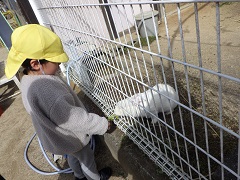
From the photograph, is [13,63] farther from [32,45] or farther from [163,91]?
[163,91]

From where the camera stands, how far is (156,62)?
388 centimetres

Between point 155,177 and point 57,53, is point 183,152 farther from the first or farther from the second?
point 57,53

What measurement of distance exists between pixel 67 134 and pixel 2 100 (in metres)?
4.20

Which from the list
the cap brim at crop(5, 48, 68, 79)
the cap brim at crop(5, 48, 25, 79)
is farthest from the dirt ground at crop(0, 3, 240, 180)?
the cap brim at crop(5, 48, 25, 79)

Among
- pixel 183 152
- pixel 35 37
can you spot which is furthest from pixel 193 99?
pixel 35 37

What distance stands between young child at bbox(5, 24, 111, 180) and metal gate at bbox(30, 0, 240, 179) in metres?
0.47

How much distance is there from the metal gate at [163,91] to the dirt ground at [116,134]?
0.15 ft

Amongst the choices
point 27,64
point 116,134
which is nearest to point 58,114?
point 27,64

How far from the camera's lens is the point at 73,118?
1598mm

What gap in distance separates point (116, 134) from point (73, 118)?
1.00 meters

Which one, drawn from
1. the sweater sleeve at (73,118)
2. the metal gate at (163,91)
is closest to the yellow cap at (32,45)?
the sweater sleeve at (73,118)

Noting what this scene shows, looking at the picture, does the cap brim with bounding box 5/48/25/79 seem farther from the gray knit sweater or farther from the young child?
the gray knit sweater

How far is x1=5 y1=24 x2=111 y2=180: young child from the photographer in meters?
1.43

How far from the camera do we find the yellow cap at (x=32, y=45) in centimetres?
141
